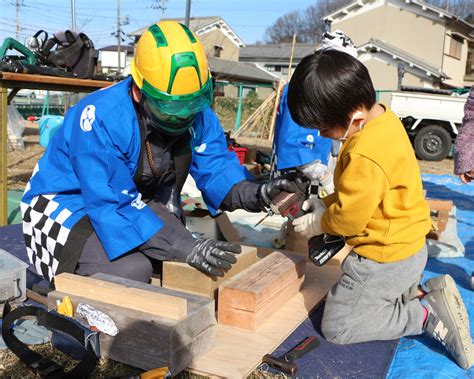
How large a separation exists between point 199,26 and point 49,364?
35617 millimetres

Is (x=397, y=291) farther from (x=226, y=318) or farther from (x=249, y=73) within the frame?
(x=249, y=73)

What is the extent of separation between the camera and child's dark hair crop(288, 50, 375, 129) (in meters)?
2.08

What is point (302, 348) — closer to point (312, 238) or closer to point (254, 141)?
point (312, 238)

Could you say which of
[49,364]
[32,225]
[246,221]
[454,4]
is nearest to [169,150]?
[32,225]

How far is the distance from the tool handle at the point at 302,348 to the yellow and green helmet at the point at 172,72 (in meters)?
1.19

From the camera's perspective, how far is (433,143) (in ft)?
38.6

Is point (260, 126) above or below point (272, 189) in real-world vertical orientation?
below

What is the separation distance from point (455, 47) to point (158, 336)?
2907 centimetres

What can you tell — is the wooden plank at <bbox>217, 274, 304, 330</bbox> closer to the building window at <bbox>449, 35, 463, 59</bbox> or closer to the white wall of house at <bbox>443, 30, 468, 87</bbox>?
the white wall of house at <bbox>443, 30, 468, 87</bbox>

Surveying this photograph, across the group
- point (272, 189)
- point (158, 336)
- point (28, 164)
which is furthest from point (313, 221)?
point (28, 164)

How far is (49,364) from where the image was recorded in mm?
1967

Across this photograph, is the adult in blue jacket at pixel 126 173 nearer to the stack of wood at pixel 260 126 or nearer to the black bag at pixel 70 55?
the black bag at pixel 70 55

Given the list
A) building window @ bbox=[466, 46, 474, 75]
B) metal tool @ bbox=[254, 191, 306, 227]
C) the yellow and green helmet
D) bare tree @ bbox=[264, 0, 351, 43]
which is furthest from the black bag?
bare tree @ bbox=[264, 0, 351, 43]

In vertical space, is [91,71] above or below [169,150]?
above
